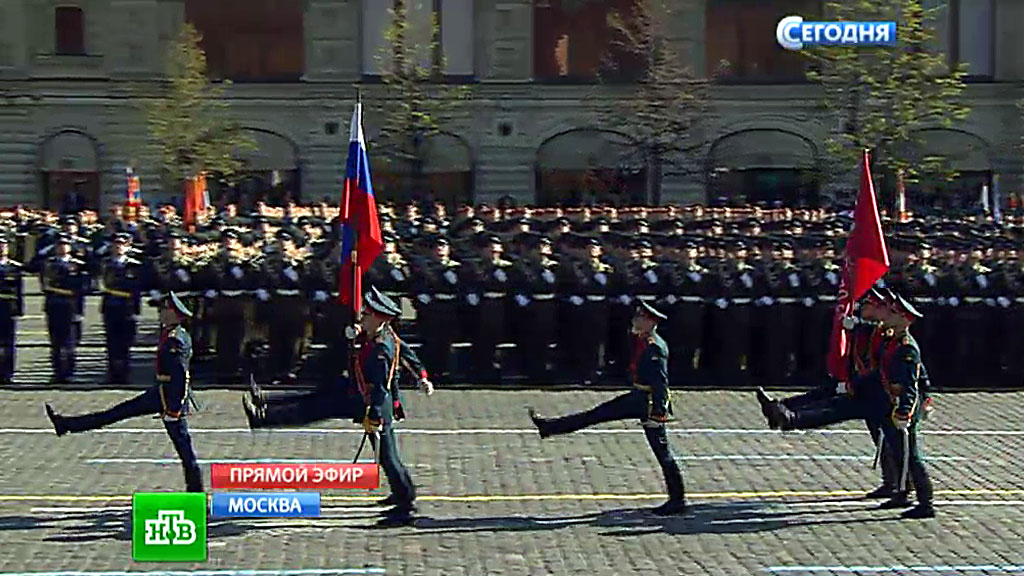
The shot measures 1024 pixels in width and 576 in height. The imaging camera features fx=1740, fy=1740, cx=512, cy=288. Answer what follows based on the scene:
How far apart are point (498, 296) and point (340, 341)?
1.76 metres

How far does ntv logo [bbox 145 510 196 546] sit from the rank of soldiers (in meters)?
8.49

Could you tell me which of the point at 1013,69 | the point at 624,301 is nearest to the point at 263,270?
the point at 624,301

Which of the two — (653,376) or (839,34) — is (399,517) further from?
(839,34)

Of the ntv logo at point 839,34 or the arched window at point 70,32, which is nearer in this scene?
the ntv logo at point 839,34

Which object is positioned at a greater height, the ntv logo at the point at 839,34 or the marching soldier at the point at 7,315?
the ntv logo at the point at 839,34

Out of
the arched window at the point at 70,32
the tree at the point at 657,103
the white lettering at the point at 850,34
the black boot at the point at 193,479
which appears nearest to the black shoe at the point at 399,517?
the black boot at the point at 193,479

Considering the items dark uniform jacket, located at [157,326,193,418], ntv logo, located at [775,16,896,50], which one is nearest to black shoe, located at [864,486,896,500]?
dark uniform jacket, located at [157,326,193,418]

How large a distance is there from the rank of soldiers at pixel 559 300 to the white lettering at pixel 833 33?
1958 centimetres

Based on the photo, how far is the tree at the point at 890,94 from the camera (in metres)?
36.6

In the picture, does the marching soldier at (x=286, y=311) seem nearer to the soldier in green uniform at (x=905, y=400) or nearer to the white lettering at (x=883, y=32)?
the soldier in green uniform at (x=905, y=400)

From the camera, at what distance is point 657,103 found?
40.1m

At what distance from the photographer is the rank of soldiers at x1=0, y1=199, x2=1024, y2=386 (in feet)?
61.1
